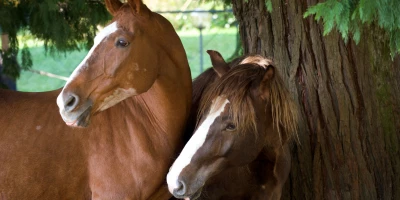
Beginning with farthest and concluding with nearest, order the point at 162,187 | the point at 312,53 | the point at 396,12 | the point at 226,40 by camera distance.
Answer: the point at 226,40 < the point at 312,53 < the point at 162,187 < the point at 396,12

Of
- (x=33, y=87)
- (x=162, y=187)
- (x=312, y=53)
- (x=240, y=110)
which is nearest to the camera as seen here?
(x=240, y=110)

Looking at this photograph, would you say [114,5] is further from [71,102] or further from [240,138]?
[240,138]

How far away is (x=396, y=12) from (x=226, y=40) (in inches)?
402

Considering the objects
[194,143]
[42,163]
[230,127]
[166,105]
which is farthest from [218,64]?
[42,163]

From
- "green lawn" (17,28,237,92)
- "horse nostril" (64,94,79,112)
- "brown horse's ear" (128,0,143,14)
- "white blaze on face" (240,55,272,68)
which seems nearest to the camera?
"horse nostril" (64,94,79,112)

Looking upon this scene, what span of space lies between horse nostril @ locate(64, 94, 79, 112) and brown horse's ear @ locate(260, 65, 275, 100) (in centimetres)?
95

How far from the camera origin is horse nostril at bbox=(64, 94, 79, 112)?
302 cm

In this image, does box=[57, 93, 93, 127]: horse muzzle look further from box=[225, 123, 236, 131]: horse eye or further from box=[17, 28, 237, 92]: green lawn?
box=[17, 28, 237, 92]: green lawn

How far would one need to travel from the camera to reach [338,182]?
4074 millimetres

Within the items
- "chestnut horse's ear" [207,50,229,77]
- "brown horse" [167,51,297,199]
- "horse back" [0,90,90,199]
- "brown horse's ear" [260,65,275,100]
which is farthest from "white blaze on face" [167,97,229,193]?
"horse back" [0,90,90,199]

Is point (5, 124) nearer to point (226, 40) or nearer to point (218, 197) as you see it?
point (218, 197)

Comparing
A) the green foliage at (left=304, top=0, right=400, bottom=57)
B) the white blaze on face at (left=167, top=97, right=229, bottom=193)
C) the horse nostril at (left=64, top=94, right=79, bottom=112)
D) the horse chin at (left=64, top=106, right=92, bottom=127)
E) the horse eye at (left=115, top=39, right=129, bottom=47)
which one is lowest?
the white blaze on face at (left=167, top=97, right=229, bottom=193)

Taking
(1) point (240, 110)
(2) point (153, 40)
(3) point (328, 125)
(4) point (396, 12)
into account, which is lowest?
(3) point (328, 125)

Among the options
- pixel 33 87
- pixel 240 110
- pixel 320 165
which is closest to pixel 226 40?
pixel 33 87
